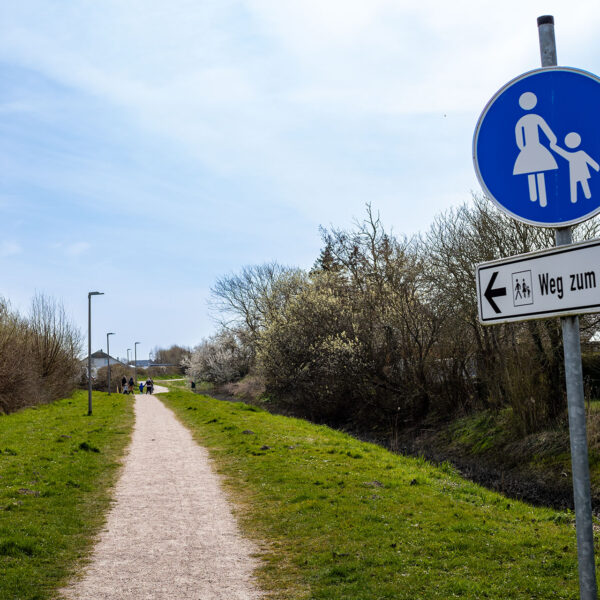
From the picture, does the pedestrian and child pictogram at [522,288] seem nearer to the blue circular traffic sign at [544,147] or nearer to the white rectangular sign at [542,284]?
the white rectangular sign at [542,284]

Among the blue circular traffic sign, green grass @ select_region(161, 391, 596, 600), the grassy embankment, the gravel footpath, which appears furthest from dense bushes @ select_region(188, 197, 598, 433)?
the blue circular traffic sign

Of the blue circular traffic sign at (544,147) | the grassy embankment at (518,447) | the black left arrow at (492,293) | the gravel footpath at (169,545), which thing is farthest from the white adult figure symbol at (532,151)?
the grassy embankment at (518,447)

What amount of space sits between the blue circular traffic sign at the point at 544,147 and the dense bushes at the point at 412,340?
15274mm

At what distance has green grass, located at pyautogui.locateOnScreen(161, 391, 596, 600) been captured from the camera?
5789 millimetres

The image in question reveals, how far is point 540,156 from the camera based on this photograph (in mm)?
2924

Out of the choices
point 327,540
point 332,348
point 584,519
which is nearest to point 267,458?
point 327,540

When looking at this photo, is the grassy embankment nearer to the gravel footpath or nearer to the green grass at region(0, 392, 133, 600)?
the gravel footpath

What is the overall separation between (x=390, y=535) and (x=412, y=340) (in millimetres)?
18779

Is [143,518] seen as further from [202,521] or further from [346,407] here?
[346,407]

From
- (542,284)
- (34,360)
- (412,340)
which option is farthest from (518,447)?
(34,360)

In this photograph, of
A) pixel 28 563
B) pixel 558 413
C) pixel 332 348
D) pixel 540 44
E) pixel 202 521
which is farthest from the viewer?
pixel 332 348

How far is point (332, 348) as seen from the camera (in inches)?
1056

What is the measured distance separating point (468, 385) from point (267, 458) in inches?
475

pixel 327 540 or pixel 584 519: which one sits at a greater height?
pixel 584 519
